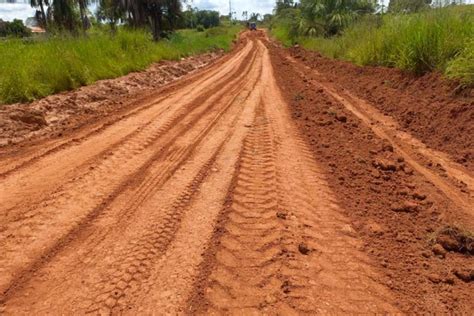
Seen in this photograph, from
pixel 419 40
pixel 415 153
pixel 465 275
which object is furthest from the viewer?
pixel 419 40

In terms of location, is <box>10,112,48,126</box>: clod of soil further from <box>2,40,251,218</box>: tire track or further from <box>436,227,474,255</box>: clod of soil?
<box>436,227,474,255</box>: clod of soil

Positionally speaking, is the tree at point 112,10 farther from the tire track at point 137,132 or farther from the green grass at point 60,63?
the tire track at point 137,132

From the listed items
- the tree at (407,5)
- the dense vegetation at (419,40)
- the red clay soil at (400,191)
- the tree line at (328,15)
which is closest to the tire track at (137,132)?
the red clay soil at (400,191)

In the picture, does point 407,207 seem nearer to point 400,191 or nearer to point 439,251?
point 400,191

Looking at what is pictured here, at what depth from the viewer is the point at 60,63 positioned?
9.40 metres

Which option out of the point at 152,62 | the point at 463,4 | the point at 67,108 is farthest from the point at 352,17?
the point at 67,108

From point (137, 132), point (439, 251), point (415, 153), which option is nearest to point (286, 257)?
point (439, 251)

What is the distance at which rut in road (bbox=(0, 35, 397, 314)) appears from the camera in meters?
2.54

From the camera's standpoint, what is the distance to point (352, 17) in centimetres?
2342

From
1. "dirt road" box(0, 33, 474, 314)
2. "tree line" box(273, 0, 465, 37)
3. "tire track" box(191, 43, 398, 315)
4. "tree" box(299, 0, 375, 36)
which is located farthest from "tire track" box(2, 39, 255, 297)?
"tree" box(299, 0, 375, 36)

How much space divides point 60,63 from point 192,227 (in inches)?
308

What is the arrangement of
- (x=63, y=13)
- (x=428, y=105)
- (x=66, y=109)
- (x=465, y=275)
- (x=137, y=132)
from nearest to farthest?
(x=465, y=275)
(x=137, y=132)
(x=428, y=105)
(x=66, y=109)
(x=63, y=13)

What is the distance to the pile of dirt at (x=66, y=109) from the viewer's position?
21.4ft

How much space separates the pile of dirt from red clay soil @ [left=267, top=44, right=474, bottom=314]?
4.30 metres
